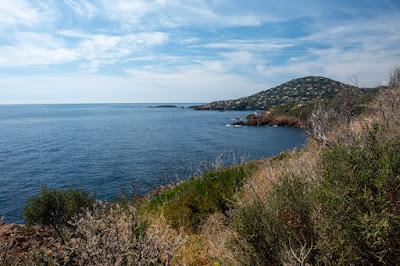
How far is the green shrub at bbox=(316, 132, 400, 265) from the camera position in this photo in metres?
4.59

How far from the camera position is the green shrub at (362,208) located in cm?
459

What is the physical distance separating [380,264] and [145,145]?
57.2 metres

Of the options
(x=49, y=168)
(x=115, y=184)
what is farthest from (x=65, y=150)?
(x=115, y=184)

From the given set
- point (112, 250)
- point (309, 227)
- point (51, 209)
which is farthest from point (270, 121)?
point (112, 250)

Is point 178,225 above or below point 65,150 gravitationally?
above

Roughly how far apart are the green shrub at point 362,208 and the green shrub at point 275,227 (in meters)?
0.67

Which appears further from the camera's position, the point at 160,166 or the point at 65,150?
the point at 65,150

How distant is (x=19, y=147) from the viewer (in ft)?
206

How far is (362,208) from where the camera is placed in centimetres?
480

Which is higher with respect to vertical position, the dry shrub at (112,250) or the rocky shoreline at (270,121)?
the dry shrub at (112,250)

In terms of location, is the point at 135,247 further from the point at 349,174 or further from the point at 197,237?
the point at 197,237

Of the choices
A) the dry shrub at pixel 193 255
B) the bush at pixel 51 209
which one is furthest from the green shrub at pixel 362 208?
the bush at pixel 51 209

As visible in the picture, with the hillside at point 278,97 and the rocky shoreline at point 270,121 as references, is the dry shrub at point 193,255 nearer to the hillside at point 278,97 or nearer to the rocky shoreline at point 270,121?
the rocky shoreline at point 270,121

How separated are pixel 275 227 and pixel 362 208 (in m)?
1.52
